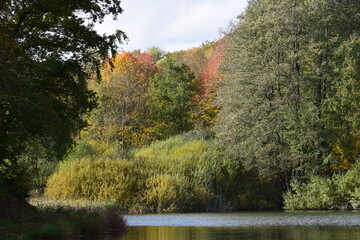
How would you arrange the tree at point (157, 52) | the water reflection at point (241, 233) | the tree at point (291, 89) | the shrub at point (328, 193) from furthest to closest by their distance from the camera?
the tree at point (157, 52)
the tree at point (291, 89)
the shrub at point (328, 193)
the water reflection at point (241, 233)

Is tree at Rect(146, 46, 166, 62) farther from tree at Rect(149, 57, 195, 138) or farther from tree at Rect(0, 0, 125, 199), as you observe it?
tree at Rect(0, 0, 125, 199)

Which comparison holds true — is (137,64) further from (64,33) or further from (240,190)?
(64,33)

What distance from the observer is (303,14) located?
38.2 m

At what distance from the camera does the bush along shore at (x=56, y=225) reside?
697 inches

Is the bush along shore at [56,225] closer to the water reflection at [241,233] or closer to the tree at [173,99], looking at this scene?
the water reflection at [241,233]

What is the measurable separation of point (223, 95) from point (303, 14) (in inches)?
335

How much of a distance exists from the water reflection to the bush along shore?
2.73ft

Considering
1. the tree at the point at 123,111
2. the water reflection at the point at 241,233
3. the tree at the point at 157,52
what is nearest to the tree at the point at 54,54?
the water reflection at the point at 241,233

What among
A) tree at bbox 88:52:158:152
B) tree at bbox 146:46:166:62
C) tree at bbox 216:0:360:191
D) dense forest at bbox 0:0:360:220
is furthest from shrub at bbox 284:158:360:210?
tree at bbox 146:46:166:62

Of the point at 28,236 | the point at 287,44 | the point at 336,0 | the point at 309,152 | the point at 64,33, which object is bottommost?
the point at 28,236

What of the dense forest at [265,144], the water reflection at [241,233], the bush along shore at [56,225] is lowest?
the water reflection at [241,233]

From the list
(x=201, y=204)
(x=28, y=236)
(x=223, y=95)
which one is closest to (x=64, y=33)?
(x=28, y=236)

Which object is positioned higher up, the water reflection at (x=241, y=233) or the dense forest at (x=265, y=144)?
the dense forest at (x=265, y=144)

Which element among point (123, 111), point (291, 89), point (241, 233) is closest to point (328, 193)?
point (291, 89)
